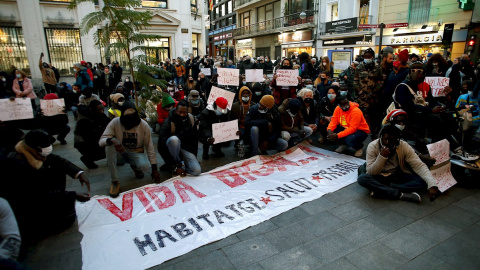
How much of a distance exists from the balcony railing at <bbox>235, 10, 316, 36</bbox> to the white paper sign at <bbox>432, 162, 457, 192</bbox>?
2499 cm

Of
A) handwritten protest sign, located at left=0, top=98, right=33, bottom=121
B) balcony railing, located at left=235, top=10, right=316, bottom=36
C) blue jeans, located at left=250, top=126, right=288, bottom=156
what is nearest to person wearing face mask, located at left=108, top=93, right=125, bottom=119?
handwritten protest sign, located at left=0, top=98, right=33, bottom=121

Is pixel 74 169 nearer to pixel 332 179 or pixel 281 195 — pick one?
pixel 281 195

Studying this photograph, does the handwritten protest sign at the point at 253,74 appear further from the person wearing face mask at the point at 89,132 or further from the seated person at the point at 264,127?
the person wearing face mask at the point at 89,132

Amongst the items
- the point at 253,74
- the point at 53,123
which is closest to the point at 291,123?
the point at 253,74

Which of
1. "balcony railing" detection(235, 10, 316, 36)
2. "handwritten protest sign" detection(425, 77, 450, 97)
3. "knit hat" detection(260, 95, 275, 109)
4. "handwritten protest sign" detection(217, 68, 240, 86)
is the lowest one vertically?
"knit hat" detection(260, 95, 275, 109)

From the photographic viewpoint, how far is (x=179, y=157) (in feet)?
17.3

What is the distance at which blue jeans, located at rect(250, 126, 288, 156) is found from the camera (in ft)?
19.3

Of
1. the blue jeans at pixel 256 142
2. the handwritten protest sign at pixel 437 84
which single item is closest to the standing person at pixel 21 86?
the blue jeans at pixel 256 142

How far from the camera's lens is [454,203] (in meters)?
4.03

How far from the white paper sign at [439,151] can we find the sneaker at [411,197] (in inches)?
25.2

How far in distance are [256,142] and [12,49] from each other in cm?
1641

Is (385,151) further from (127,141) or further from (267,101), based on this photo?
(127,141)

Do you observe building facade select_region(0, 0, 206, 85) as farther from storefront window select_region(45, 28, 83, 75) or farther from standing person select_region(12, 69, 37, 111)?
standing person select_region(12, 69, 37, 111)

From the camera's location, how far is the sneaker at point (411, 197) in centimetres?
402
